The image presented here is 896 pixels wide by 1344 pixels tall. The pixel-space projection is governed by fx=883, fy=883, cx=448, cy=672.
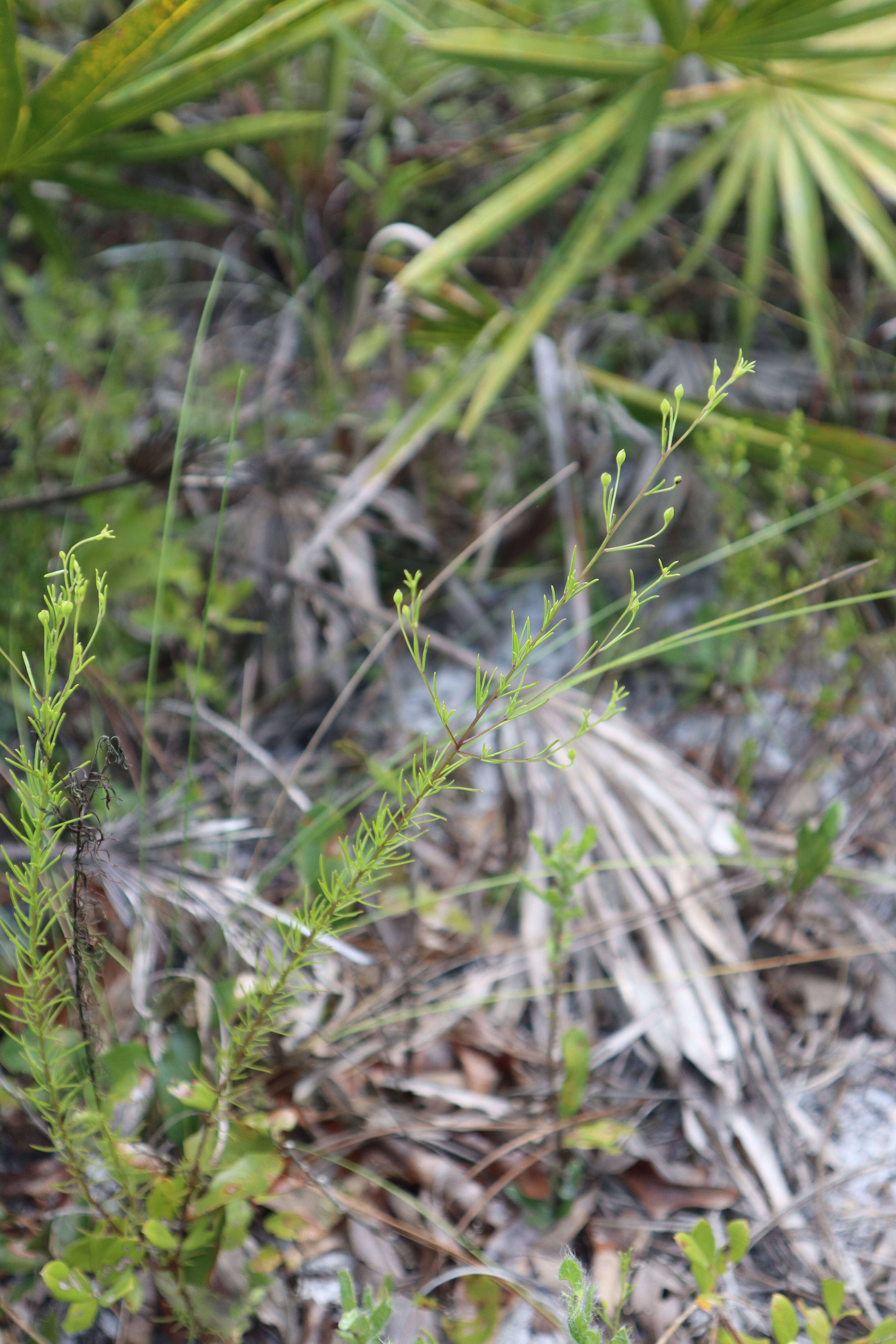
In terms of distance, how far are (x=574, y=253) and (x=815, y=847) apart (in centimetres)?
116

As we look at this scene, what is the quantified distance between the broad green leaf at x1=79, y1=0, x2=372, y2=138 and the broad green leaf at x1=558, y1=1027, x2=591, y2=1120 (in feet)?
4.26

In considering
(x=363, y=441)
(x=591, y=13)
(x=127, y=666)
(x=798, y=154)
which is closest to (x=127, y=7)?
(x=591, y=13)

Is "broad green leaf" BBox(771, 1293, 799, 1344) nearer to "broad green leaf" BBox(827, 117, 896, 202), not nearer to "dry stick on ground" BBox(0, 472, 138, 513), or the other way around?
"dry stick on ground" BBox(0, 472, 138, 513)

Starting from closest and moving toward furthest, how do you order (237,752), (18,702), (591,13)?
(18,702) → (237,752) → (591,13)

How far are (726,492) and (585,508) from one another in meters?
0.43

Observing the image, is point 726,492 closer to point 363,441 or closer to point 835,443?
point 835,443

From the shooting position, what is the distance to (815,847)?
3.45 feet

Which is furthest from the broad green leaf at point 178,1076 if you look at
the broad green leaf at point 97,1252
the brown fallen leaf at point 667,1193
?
the brown fallen leaf at point 667,1193

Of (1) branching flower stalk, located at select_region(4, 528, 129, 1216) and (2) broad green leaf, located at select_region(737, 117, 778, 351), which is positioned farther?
(2) broad green leaf, located at select_region(737, 117, 778, 351)

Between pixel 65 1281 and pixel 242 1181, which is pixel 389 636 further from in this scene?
pixel 65 1281

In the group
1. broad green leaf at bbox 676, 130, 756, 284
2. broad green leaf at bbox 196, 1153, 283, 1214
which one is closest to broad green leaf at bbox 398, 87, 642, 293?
broad green leaf at bbox 676, 130, 756, 284

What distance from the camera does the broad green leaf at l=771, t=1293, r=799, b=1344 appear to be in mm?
739

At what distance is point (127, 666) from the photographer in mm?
1471

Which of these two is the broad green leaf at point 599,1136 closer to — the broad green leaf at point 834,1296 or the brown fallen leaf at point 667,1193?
the brown fallen leaf at point 667,1193
